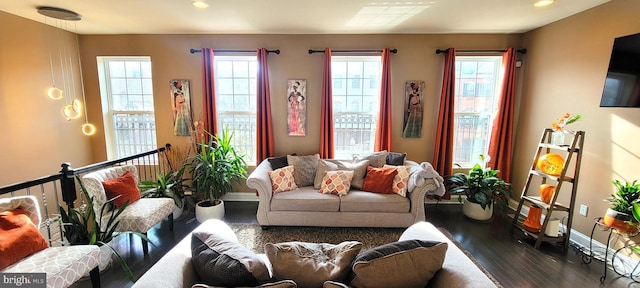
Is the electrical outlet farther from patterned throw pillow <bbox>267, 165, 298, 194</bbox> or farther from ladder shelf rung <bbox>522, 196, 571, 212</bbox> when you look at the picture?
patterned throw pillow <bbox>267, 165, 298, 194</bbox>

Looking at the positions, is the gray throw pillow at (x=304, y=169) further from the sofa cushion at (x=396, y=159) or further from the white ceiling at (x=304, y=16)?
the white ceiling at (x=304, y=16)

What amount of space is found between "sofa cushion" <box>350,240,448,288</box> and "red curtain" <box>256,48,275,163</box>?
9.04 ft

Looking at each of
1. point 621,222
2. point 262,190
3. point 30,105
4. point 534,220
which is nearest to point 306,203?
point 262,190

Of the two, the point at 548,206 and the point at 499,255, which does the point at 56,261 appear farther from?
the point at 548,206

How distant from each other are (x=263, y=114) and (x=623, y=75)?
3782mm

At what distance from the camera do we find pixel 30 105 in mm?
2965

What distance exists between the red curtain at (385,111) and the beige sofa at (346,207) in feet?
2.56

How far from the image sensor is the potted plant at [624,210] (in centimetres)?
207

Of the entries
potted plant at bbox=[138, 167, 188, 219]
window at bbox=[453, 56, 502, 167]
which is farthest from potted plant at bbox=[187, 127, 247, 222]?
window at bbox=[453, 56, 502, 167]

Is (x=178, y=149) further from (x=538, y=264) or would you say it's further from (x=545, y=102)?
(x=545, y=102)

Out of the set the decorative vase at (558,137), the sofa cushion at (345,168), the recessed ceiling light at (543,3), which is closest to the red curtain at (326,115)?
the sofa cushion at (345,168)

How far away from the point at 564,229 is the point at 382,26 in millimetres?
3155

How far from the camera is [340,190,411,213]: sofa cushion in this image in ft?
9.57

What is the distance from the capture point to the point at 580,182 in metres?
2.74
